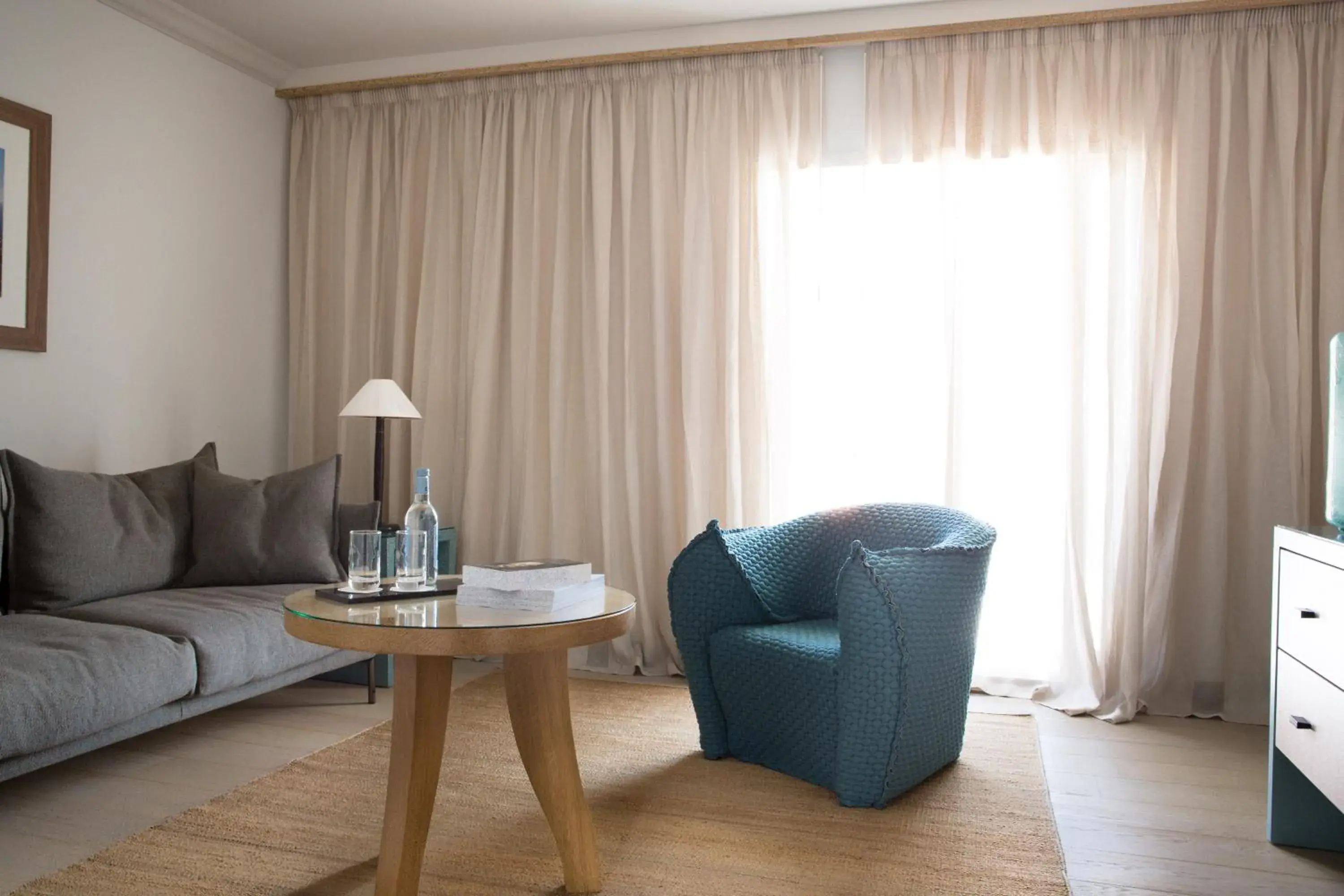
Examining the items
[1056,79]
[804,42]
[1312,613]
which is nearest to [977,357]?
[1056,79]

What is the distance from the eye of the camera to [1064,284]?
3.70m

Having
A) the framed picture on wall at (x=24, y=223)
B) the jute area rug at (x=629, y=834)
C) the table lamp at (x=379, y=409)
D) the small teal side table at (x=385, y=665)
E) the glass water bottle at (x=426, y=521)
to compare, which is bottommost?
the jute area rug at (x=629, y=834)

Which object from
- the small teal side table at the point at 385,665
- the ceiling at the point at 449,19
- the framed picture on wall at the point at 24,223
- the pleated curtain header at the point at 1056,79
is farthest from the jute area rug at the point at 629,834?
the ceiling at the point at 449,19

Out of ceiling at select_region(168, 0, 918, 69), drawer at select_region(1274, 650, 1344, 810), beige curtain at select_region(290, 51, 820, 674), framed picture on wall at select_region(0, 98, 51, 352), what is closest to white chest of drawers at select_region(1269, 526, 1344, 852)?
drawer at select_region(1274, 650, 1344, 810)

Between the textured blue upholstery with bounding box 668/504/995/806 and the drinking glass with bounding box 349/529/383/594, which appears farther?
the textured blue upholstery with bounding box 668/504/995/806

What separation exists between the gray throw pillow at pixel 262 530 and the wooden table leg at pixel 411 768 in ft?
5.65

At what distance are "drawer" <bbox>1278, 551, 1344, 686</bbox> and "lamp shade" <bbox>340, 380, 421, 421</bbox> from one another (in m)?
2.98

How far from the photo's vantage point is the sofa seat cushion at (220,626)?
2861 millimetres

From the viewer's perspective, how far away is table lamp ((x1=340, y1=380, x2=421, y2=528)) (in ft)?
12.7

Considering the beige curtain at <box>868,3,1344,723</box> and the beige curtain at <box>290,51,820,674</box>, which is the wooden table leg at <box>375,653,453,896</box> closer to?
the beige curtain at <box>290,51,820,674</box>

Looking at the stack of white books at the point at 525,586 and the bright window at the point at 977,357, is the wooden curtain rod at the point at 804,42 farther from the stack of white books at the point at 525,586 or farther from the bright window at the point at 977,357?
the stack of white books at the point at 525,586

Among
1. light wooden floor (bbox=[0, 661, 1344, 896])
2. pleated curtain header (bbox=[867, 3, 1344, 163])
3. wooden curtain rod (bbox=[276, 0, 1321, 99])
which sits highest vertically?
wooden curtain rod (bbox=[276, 0, 1321, 99])

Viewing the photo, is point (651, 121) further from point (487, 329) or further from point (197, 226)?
point (197, 226)

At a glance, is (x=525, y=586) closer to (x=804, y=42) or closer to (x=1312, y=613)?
(x=1312, y=613)
